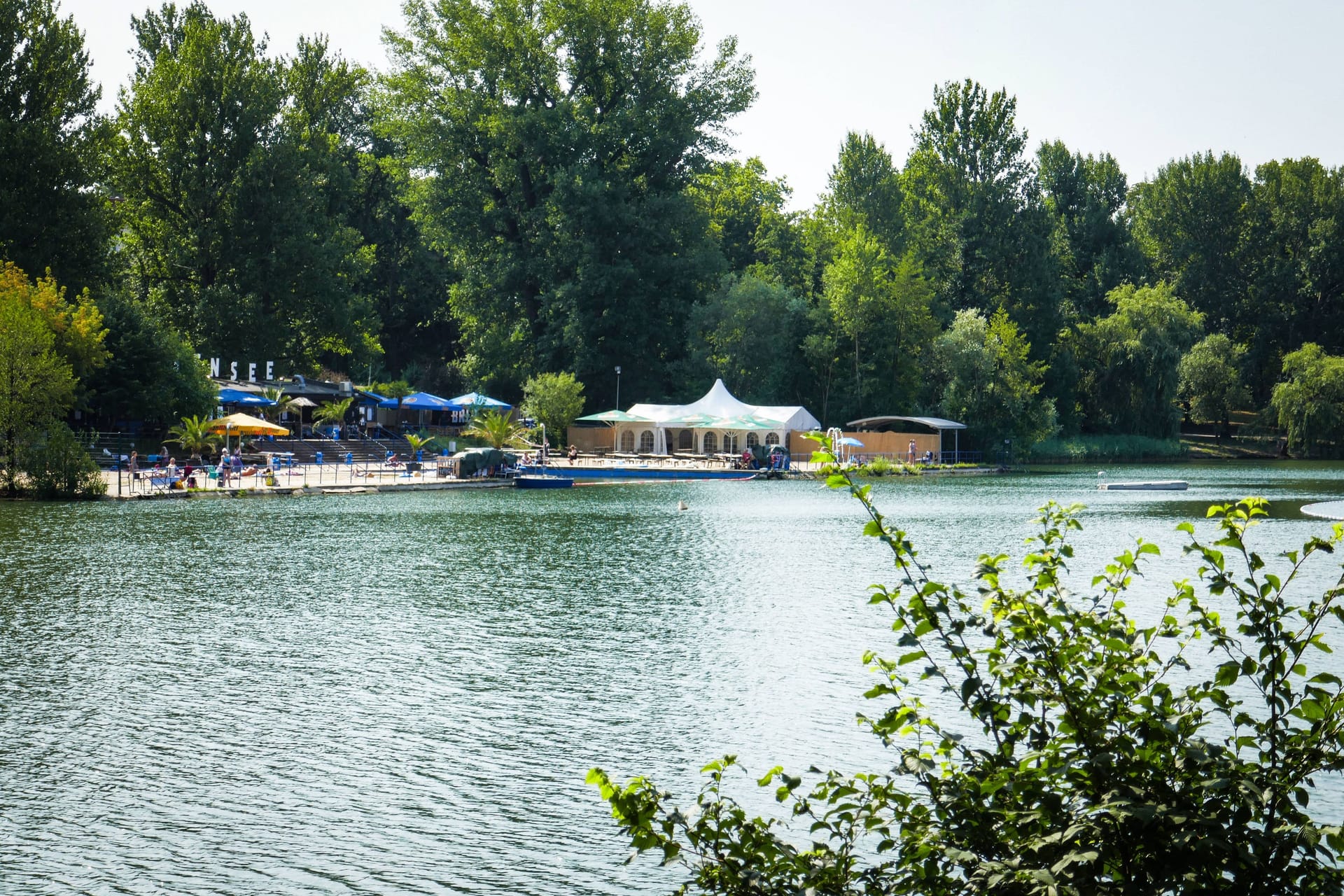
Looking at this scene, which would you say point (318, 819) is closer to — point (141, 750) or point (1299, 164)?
point (141, 750)

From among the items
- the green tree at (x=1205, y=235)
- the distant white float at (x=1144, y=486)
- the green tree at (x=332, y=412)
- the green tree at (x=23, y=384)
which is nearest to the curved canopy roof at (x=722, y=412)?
the green tree at (x=332, y=412)

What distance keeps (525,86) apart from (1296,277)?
57.3m

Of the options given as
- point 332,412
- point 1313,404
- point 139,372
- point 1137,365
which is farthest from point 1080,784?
point 1313,404

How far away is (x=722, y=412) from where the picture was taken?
219 ft

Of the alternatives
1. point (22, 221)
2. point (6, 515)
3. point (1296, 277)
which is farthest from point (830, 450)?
point (1296, 277)

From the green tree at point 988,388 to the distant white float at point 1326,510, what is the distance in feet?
106

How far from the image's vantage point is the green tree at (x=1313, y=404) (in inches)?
3068

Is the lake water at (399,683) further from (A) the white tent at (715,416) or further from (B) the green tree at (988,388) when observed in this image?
(B) the green tree at (988,388)

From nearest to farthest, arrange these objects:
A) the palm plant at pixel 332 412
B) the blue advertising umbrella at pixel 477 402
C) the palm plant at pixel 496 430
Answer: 1. the palm plant at pixel 496 430
2. the palm plant at pixel 332 412
3. the blue advertising umbrella at pixel 477 402

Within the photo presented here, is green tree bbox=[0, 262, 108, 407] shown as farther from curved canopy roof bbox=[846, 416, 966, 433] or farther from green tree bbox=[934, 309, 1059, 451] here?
green tree bbox=[934, 309, 1059, 451]

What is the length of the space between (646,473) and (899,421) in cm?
1899

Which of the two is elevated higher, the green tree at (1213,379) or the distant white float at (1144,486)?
the green tree at (1213,379)

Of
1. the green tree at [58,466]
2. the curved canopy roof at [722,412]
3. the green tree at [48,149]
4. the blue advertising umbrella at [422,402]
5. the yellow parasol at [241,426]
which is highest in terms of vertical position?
the green tree at [48,149]

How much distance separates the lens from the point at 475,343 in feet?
247
